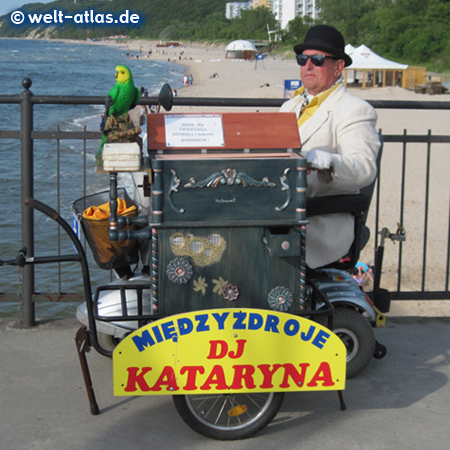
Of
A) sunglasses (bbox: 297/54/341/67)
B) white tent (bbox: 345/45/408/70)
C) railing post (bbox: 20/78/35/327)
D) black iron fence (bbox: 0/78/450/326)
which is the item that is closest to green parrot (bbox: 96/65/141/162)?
black iron fence (bbox: 0/78/450/326)

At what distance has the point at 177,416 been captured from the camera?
322 centimetres

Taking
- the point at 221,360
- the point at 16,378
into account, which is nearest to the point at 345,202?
the point at 221,360

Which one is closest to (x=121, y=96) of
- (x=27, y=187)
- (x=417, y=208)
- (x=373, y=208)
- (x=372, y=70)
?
(x=27, y=187)

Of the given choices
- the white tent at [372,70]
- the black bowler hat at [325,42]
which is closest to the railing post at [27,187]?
the black bowler hat at [325,42]

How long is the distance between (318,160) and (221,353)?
92cm

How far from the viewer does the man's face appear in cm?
345

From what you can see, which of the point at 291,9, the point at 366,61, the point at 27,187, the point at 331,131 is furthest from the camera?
the point at 291,9

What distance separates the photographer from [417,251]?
45.6ft

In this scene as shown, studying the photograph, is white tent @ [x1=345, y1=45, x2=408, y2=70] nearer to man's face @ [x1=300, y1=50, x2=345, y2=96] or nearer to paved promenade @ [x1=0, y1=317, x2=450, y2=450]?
man's face @ [x1=300, y1=50, x2=345, y2=96]

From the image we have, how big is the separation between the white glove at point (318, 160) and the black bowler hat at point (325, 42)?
29.1 inches

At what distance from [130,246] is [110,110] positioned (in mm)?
634

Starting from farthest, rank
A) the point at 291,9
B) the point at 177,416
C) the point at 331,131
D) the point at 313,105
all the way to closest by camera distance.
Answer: the point at 291,9
the point at 313,105
the point at 331,131
the point at 177,416

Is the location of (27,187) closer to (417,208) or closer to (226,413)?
(226,413)

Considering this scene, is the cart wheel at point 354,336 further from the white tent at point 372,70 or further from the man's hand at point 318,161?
the white tent at point 372,70
